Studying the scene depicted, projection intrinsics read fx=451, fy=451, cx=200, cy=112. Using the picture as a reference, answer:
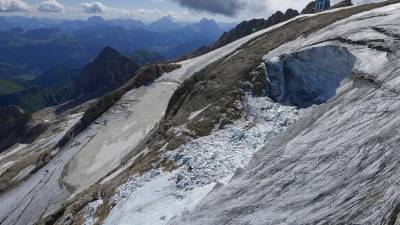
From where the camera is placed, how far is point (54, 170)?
71.8m

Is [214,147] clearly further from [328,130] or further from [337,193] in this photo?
[337,193]

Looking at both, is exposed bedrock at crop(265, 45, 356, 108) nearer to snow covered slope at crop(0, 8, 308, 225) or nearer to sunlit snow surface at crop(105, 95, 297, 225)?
sunlit snow surface at crop(105, 95, 297, 225)

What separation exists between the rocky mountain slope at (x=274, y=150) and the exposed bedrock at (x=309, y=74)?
13 centimetres

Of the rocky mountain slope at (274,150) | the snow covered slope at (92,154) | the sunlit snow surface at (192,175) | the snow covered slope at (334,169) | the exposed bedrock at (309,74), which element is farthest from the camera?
the snow covered slope at (92,154)

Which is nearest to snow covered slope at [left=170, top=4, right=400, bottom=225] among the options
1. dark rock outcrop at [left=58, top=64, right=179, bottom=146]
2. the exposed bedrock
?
the exposed bedrock

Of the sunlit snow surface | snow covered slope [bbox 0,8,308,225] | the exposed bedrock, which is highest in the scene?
the exposed bedrock

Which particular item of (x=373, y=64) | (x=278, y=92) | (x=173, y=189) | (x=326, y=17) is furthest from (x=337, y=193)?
(x=326, y=17)

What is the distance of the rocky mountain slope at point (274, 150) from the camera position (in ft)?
68.8

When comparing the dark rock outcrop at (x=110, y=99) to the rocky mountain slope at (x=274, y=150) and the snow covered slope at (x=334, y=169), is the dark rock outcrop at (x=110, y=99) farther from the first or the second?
the snow covered slope at (x=334, y=169)

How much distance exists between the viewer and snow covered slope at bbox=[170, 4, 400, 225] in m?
→ 19.0

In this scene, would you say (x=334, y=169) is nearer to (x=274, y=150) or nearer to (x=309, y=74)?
(x=274, y=150)

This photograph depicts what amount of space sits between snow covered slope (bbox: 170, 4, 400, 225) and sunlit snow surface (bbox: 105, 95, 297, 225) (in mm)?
2475

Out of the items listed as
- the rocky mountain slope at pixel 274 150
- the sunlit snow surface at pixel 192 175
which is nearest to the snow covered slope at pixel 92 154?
the rocky mountain slope at pixel 274 150

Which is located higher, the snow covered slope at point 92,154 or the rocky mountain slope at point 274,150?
the rocky mountain slope at point 274,150
